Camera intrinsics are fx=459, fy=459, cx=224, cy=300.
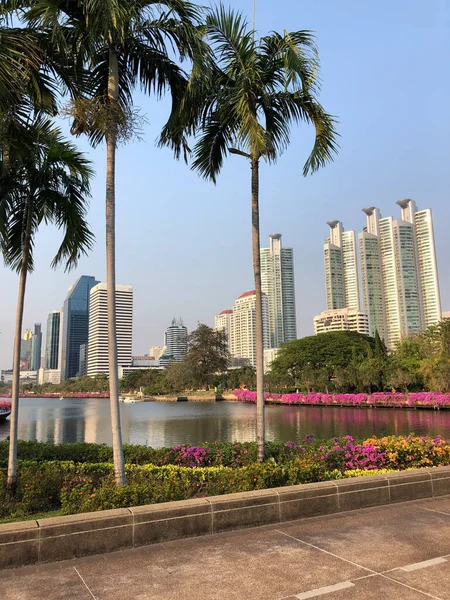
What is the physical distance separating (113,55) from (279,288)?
155 metres

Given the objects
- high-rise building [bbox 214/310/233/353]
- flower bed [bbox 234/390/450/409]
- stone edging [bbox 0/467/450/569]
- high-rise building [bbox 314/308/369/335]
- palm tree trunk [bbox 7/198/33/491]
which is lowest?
flower bed [bbox 234/390/450/409]

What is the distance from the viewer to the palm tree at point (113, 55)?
6320mm

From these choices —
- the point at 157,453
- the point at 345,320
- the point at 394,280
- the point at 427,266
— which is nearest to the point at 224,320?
the point at 345,320

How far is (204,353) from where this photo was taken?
90.2 m

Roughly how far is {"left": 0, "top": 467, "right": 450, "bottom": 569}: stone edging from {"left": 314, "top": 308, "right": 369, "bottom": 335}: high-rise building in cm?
11673

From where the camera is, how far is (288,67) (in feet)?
26.3

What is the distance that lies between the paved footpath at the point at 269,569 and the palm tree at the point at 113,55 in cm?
221

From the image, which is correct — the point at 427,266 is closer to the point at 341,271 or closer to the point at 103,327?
the point at 341,271

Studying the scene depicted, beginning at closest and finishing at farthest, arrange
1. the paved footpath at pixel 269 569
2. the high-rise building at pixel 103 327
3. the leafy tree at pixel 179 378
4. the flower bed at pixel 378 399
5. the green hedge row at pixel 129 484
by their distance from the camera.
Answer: the paved footpath at pixel 269 569, the green hedge row at pixel 129 484, the flower bed at pixel 378 399, the leafy tree at pixel 179 378, the high-rise building at pixel 103 327

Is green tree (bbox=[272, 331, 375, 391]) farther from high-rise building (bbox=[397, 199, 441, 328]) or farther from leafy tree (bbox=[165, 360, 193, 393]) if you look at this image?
high-rise building (bbox=[397, 199, 441, 328])

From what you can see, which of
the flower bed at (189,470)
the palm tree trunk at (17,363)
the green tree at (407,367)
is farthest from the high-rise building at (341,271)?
the palm tree trunk at (17,363)

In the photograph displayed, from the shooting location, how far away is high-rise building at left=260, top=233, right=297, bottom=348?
158500 mm

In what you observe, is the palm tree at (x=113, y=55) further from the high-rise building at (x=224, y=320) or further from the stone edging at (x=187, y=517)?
the high-rise building at (x=224, y=320)

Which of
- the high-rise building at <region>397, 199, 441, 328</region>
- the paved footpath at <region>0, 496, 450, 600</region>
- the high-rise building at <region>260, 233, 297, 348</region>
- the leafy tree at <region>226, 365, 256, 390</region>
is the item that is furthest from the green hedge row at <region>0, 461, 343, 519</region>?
the high-rise building at <region>260, 233, 297, 348</region>
